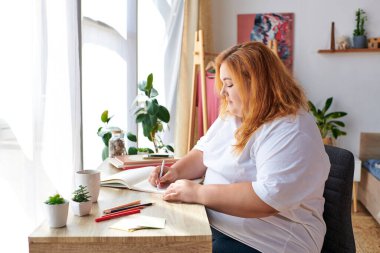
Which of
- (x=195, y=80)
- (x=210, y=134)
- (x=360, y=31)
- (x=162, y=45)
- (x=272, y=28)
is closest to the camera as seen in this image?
(x=210, y=134)

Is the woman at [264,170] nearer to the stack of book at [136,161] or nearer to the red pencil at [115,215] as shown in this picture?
the red pencil at [115,215]

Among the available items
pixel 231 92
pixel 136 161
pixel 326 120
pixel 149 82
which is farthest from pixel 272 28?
pixel 231 92

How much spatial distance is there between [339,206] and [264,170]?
367 millimetres

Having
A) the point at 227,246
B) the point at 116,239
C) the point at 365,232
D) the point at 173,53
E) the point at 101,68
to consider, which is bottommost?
the point at 365,232

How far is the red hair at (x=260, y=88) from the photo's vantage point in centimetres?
119

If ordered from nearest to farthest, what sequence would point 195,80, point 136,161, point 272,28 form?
point 136,161, point 195,80, point 272,28

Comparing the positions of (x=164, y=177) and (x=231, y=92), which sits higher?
(x=231, y=92)

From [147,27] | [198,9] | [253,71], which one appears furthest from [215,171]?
[198,9]

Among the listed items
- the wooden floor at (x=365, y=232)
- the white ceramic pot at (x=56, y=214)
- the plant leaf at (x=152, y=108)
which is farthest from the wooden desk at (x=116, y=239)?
the wooden floor at (x=365, y=232)

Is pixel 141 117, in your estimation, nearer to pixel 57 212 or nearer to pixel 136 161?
pixel 136 161

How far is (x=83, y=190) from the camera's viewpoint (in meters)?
1.07

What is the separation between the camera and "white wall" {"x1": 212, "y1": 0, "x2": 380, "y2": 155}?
381 centimetres

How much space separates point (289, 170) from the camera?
41.2 inches

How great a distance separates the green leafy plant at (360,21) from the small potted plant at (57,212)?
3514 millimetres
